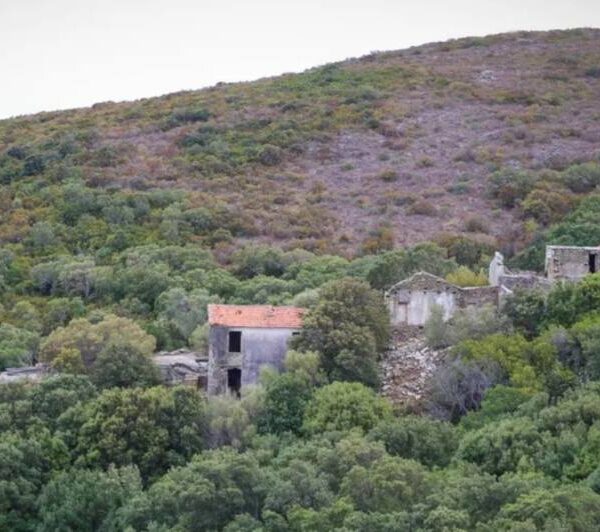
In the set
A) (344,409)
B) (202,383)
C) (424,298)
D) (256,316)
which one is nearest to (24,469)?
(202,383)

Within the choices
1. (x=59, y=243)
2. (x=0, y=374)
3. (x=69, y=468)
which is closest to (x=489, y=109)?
(x=59, y=243)

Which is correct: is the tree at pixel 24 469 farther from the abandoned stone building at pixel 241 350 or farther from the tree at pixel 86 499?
the abandoned stone building at pixel 241 350

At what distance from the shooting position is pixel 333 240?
66250 millimetres

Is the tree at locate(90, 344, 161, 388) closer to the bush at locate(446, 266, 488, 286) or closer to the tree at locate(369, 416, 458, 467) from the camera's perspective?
the tree at locate(369, 416, 458, 467)

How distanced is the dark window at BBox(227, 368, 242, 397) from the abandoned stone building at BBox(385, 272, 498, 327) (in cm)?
559

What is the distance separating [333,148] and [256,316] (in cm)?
4327

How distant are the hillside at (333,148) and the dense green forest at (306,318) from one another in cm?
25

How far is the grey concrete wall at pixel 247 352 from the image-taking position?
42.7 m

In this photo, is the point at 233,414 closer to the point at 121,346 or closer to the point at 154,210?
A: the point at 121,346

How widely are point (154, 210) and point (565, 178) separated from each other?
2003 cm

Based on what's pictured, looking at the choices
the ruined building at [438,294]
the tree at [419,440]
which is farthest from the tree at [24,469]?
the ruined building at [438,294]

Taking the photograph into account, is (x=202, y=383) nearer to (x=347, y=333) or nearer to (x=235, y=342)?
(x=235, y=342)

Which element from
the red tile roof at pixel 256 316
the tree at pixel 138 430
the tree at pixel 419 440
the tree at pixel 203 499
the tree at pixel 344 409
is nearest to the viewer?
the tree at pixel 203 499

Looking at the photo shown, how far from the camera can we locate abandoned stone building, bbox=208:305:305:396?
4262 centimetres
